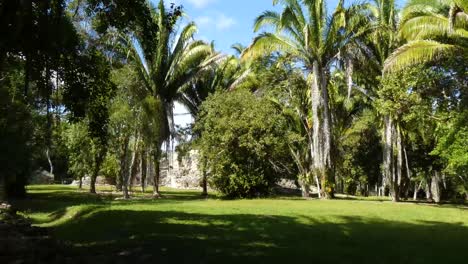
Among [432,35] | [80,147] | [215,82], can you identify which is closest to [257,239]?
[432,35]

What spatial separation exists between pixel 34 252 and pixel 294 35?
65.2 ft

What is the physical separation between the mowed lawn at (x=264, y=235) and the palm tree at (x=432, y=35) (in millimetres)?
6248

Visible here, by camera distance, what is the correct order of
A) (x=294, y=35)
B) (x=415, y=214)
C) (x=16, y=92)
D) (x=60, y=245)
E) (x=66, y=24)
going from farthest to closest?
(x=294, y=35) < (x=16, y=92) < (x=415, y=214) < (x=66, y=24) < (x=60, y=245)

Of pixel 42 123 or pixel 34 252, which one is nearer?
pixel 34 252

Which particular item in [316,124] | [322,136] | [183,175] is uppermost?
[316,124]

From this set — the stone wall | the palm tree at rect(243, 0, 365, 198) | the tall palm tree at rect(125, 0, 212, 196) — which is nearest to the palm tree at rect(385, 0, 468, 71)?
the palm tree at rect(243, 0, 365, 198)

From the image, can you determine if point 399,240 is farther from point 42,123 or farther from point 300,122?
point 300,122

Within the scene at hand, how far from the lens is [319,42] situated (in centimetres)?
2694

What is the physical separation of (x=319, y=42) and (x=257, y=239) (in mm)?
17394

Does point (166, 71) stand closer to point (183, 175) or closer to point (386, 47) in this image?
point (386, 47)

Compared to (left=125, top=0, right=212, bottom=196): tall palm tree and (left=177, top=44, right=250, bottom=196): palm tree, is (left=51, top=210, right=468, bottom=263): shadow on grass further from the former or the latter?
(left=177, top=44, right=250, bottom=196): palm tree

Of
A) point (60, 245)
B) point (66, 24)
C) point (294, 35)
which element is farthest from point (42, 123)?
point (60, 245)

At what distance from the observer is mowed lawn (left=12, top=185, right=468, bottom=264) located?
9.38 meters

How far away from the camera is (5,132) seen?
20938 millimetres
